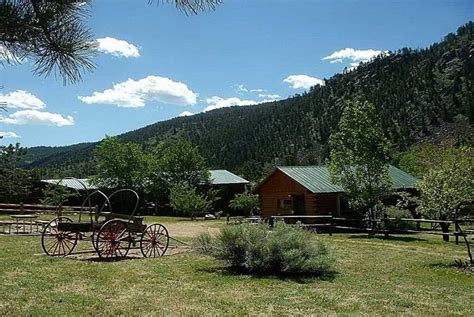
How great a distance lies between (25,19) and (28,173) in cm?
4386

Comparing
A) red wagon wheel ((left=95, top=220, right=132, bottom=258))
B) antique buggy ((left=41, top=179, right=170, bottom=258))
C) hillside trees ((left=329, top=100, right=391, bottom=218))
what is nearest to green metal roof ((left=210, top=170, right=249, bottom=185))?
hillside trees ((left=329, top=100, right=391, bottom=218))

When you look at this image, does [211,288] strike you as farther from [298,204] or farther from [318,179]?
[318,179]

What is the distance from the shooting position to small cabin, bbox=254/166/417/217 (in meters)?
27.8

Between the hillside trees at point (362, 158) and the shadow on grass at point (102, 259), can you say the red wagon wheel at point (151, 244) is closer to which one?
the shadow on grass at point (102, 259)

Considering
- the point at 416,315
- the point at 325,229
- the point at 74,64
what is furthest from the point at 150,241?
the point at 325,229

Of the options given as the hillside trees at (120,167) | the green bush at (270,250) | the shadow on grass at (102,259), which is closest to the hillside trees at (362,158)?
the green bush at (270,250)

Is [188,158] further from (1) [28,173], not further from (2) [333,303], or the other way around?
(2) [333,303]

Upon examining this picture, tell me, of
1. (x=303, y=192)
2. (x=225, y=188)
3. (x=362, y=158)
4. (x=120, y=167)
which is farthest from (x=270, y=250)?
(x=225, y=188)

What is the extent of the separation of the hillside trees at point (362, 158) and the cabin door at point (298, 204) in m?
3.68

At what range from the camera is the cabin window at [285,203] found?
2962 cm

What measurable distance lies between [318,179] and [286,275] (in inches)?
736

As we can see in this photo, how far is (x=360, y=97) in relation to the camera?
3871 inches

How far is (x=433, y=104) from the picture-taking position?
8581cm

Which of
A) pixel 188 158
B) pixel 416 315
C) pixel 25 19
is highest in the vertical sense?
pixel 188 158
